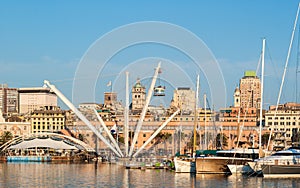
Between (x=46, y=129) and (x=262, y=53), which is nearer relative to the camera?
(x=262, y=53)

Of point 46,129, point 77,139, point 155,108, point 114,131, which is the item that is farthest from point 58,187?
point 46,129

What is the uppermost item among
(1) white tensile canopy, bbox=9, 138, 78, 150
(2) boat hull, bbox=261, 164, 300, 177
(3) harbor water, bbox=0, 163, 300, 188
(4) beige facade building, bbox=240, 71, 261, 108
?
(4) beige facade building, bbox=240, 71, 261, 108

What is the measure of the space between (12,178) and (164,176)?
34.1ft

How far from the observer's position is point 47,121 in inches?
5399

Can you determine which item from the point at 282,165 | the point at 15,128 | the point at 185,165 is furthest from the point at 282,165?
the point at 15,128

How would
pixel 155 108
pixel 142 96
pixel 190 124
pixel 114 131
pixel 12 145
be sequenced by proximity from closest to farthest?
pixel 114 131 → pixel 190 124 → pixel 12 145 → pixel 155 108 → pixel 142 96

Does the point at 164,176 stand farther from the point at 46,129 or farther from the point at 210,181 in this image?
the point at 46,129

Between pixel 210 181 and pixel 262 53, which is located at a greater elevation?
pixel 262 53

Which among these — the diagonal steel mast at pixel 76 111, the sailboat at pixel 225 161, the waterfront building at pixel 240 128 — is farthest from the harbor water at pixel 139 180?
the waterfront building at pixel 240 128

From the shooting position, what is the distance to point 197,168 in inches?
2124

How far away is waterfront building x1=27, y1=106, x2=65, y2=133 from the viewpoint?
135375mm

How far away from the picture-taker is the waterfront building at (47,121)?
444ft

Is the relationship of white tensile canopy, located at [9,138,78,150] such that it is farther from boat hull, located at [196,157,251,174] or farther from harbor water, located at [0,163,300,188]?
boat hull, located at [196,157,251,174]

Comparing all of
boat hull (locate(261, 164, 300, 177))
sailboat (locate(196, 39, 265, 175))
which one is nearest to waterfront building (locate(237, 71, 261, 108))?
sailboat (locate(196, 39, 265, 175))
